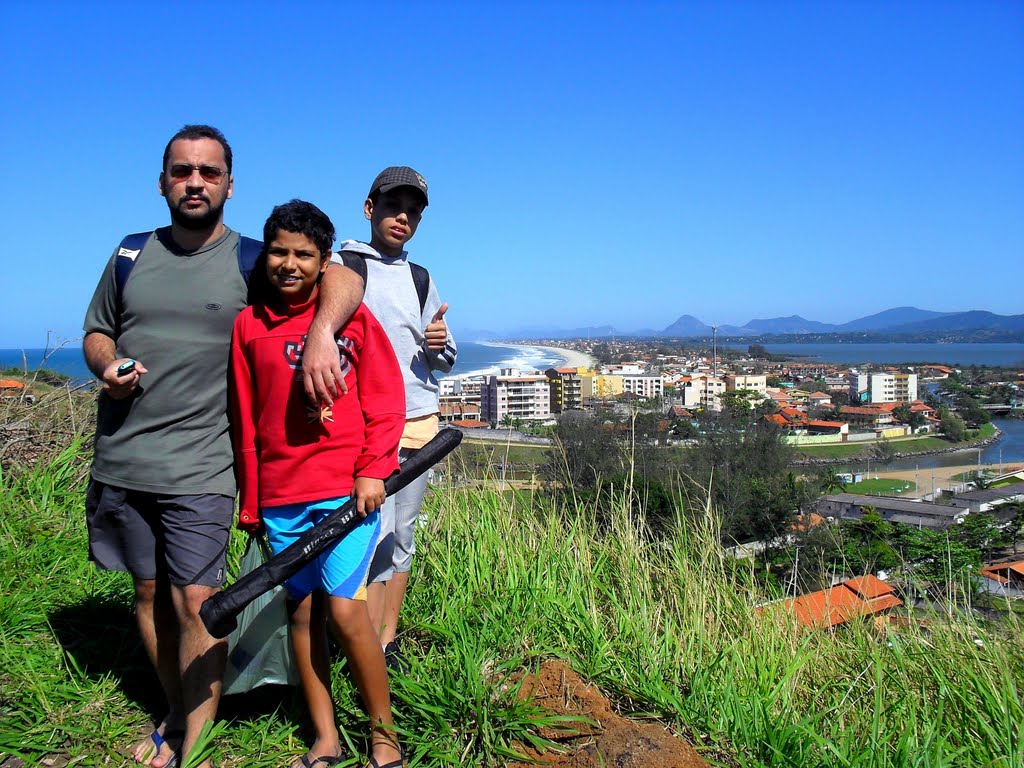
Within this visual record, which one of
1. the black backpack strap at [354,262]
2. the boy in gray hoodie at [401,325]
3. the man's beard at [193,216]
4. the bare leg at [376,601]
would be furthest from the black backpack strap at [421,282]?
the bare leg at [376,601]

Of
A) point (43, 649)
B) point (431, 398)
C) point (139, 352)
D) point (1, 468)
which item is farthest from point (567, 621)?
point (1, 468)

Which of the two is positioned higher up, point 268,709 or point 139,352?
point 139,352

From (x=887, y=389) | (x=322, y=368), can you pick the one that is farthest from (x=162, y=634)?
(x=887, y=389)

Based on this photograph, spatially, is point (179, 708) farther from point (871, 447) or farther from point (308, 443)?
point (871, 447)

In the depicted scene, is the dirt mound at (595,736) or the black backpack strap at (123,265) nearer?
the dirt mound at (595,736)

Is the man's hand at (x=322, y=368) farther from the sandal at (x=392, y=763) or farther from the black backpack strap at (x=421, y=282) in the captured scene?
the sandal at (x=392, y=763)

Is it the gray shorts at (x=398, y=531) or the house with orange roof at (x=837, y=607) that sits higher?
the gray shorts at (x=398, y=531)

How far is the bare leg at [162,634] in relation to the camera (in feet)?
6.95

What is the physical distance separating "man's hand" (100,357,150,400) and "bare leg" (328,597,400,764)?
2.29 ft

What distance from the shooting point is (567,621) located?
2.55m

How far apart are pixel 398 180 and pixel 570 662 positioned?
1476 mm

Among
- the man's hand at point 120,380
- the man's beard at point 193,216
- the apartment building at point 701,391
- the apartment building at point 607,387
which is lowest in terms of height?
the apartment building at point 701,391

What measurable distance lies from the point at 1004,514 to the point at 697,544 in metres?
16.9

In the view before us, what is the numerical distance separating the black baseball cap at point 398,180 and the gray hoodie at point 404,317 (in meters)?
0.18
